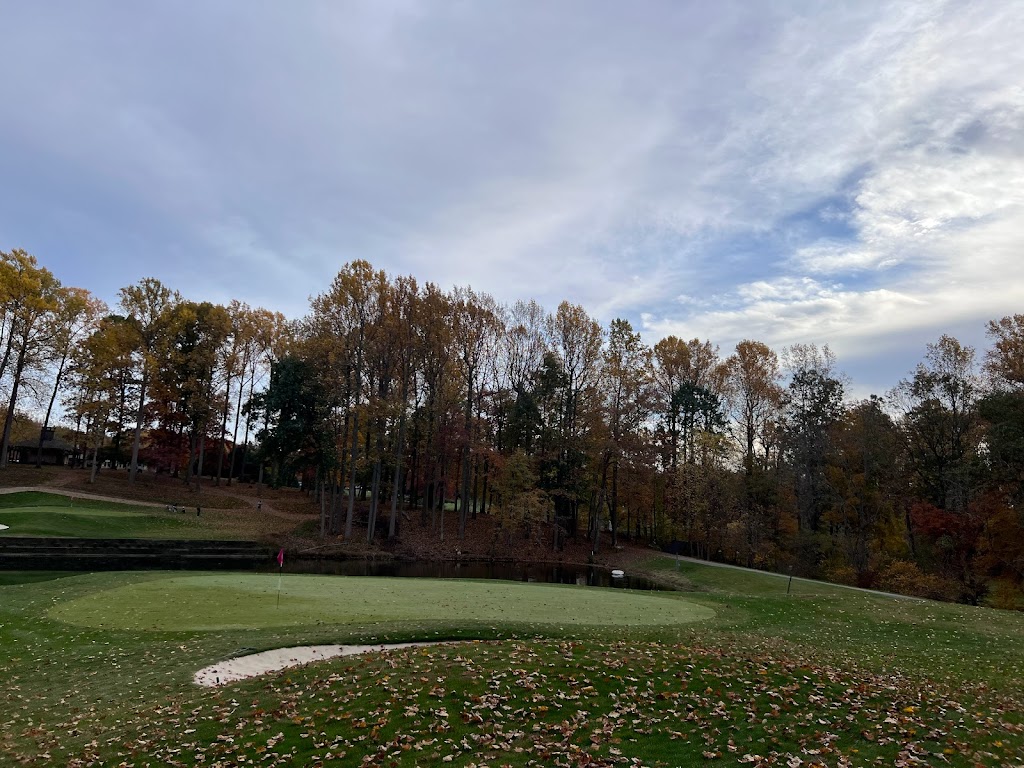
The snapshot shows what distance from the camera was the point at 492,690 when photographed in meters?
8.78

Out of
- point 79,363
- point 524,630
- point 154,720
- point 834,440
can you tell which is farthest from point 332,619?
point 79,363

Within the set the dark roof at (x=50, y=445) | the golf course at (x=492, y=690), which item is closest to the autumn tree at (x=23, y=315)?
the dark roof at (x=50, y=445)

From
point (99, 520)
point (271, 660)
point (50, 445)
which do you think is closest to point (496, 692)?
point (271, 660)

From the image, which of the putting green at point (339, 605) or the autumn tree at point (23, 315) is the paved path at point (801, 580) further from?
the autumn tree at point (23, 315)

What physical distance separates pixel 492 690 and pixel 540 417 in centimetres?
3972

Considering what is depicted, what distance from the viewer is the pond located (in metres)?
A: 33.3

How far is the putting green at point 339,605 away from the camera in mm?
15758

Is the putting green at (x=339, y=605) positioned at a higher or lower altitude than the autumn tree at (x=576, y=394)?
lower

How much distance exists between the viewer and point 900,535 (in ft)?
144

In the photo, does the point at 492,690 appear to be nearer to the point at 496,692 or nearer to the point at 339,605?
the point at 496,692

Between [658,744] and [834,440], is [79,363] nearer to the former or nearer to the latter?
[658,744]

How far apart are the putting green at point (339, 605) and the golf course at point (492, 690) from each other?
0.15 meters

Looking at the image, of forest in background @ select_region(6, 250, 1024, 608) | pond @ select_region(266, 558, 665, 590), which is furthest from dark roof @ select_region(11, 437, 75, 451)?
pond @ select_region(266, 558, 665, 590)

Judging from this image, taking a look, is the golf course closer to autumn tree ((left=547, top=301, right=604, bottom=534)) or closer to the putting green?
the putting green
